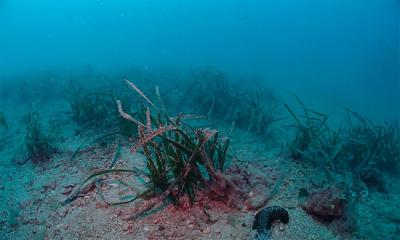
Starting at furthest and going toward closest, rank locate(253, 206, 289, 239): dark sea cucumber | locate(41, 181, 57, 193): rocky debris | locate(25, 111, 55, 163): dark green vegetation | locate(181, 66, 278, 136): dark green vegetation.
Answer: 1. locate(181, 66, 278, 136): dark green vegetation
2. locate(25, 111, 55, 163): dark green vegetation
3. locate(41, 181, 57, 193): rocky debris
4. locate(253, 206, 289, 239): dark sea cucumber

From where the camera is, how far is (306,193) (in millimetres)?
3736

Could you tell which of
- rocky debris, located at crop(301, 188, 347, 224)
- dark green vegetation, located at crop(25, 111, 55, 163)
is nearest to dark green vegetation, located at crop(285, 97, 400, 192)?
rocky debris, located at crop(301, 188, 347, 224)

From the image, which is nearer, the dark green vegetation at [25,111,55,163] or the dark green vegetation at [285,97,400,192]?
the dark green vegetation at [285,97,400,192]

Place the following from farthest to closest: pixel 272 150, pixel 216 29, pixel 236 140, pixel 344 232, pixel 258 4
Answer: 1. pixel 258 4
2. pixel 216 29
3. pixel 236 140
4. pixel 272 150
5. pixel 344 232

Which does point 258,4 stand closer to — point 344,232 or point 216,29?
point 216,29

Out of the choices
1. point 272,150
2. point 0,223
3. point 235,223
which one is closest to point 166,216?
point 235,223

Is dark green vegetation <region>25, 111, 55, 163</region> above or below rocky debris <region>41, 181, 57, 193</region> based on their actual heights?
above

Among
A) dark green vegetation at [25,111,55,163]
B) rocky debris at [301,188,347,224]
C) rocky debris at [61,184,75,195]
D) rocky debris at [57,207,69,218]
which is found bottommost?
rocky debris at [57,207,69,218]

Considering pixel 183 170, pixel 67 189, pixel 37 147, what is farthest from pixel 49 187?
pixel 183 170

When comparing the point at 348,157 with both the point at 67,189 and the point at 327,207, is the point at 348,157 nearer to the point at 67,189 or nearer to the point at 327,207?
the point at 327,207

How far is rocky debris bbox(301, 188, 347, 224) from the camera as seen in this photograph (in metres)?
3.23

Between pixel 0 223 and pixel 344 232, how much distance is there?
3831 mm

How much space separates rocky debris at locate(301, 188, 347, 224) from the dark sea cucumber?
12.9 inches

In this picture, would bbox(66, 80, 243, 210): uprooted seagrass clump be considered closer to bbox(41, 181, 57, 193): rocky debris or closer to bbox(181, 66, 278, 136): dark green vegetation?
bbox(41, 181, 57, 193): rocky debris
